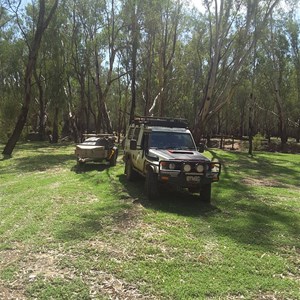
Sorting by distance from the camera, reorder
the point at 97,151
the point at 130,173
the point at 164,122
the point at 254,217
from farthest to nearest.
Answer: the point at 97,151, the point at 130,173, the point at 164,122, the point at 254,217

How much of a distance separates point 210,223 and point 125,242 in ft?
6.84

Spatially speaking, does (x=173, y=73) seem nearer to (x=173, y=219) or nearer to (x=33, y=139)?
(x=33, y=139)

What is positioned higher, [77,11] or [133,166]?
[77,11]

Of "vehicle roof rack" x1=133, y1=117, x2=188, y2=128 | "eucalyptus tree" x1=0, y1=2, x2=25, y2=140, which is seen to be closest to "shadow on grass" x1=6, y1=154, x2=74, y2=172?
"vehicle roof rack" x1=133, y1=117, x2=188, y2=128

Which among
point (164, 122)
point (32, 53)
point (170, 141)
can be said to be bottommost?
point (170, 141)

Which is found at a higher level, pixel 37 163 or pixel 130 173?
pixel 130 173

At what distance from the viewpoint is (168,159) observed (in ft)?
28.3

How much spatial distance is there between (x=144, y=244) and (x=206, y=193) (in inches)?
137

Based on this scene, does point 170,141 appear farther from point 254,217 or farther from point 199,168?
point 254,217

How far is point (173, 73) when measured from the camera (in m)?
40.0

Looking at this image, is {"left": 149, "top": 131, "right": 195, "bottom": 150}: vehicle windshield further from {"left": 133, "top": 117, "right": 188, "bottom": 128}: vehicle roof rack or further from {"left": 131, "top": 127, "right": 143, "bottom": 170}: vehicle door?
{"left": 133, "top": 117, "right": 188, "bottom": 128}: vehicle roof rack

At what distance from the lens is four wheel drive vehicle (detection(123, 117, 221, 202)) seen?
8.52 m

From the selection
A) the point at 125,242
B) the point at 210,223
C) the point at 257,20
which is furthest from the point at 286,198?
the point at 257,20

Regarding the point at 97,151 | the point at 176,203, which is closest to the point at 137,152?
the point at 176,203
